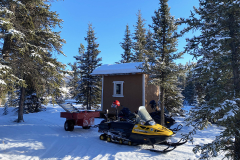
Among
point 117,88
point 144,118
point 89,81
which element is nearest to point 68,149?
point 144,118

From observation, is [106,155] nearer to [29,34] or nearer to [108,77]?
[29,34]

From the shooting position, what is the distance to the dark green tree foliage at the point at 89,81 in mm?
19609

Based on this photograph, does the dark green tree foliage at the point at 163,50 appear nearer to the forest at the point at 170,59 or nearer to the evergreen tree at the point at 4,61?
the forest at the point at 170,59

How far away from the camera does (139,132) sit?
21.1 feet

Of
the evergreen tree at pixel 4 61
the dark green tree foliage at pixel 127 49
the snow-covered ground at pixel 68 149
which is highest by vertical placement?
the dark green tree foliage at pixel 127 49

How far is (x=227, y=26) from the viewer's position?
200 inches

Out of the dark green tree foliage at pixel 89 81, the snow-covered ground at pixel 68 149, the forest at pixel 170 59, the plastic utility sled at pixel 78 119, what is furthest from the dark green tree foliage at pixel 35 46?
the dark green tree foliage at pixel 89 81

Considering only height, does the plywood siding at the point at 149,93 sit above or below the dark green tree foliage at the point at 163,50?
below

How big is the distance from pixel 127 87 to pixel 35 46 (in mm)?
7748

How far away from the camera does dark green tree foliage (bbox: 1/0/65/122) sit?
7.46 metres

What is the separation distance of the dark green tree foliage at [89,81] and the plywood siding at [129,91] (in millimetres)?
5232

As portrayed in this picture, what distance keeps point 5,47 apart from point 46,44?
1.93m

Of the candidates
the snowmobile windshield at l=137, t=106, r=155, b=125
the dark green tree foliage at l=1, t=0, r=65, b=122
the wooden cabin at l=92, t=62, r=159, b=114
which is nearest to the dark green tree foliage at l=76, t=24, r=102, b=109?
the wooden cabin at l=92, t=62, r=159, b=114

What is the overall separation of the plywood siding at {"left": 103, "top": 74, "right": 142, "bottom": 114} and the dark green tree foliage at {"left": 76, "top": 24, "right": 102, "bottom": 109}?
17.2 ft
